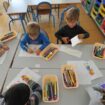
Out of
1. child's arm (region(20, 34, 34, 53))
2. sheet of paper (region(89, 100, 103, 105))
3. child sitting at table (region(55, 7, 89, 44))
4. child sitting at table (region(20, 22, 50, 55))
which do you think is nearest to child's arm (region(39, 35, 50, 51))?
child sitting at table (region(20, 22, 50, 55))

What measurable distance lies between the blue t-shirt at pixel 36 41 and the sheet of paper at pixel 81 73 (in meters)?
0.44

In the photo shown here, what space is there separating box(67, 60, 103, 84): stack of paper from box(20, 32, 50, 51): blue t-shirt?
44 cm

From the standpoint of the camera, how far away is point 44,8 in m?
3.48

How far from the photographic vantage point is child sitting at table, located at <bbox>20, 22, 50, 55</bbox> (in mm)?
1868

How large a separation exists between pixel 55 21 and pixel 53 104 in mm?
2851

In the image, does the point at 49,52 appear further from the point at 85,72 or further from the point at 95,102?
the point at 95,102

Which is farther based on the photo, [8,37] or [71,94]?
[8,37]

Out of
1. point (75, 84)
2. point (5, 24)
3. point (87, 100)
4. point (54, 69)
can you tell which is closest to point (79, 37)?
point (54, 69)

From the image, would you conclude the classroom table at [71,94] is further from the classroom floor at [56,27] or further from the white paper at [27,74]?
the classroom floor at [56,27]

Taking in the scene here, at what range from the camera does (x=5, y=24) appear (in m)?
3.86

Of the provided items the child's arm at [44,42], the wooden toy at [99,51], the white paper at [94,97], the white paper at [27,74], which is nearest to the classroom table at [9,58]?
the white paper at [27,74]

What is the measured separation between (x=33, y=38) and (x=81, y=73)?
82 cm

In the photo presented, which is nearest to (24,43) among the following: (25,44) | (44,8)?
(25,44)

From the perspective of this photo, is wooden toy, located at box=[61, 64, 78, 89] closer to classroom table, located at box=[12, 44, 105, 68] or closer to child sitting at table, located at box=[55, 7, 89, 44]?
classroom table, located at box=[12, 44, 105, 68]
